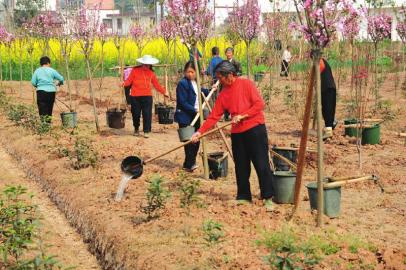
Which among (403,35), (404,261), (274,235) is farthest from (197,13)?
(403,35)

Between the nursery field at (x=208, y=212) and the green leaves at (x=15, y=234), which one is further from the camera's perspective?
the green leaves at (x=15, y=234)

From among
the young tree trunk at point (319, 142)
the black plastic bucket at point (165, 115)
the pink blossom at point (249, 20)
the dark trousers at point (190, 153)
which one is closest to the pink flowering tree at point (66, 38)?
the black plastic bucket at point (165, 115)

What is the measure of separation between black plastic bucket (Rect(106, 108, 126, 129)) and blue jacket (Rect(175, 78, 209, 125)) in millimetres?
4405

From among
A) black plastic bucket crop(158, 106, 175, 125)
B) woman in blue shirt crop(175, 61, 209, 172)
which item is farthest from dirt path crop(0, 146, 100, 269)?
black plastic bucket crop(158, 106, 175, 125)

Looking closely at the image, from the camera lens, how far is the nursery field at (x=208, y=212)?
5.37 m

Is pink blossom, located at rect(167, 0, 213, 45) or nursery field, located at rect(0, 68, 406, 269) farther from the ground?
pink blossom, located at rect(167, 0, 213, 45)

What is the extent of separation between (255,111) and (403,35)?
11.6m

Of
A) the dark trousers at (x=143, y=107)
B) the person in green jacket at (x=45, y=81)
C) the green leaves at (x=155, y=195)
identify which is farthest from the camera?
the person in green jacket at (x=45, y=81)

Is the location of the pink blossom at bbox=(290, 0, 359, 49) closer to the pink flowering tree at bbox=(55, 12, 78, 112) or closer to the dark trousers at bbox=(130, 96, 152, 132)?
the dark trousers at bbox=(130, 96, 152, 132)

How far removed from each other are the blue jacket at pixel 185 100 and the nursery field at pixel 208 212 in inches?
29.2

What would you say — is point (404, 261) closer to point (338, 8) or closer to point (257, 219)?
point (257, 219)

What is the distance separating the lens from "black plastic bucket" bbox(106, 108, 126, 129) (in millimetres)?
13273

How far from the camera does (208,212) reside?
6.63 meters

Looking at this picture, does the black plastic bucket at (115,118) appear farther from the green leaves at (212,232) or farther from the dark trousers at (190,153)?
the green leaves at (212,232)
